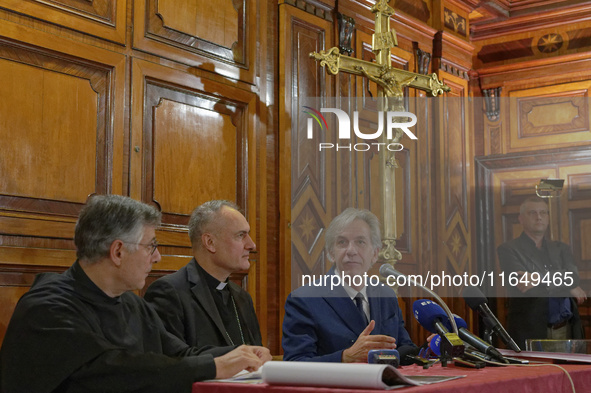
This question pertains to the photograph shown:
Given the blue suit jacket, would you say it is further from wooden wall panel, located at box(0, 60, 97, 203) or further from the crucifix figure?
the crucifix figure

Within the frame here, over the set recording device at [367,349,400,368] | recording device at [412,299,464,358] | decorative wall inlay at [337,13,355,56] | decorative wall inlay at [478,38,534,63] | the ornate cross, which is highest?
decorative wall inlay at [478,38,534,63]

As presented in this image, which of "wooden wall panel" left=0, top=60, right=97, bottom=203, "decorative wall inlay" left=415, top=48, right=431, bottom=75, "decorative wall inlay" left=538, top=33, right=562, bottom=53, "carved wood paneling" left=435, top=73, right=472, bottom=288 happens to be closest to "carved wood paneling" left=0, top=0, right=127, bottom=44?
"wooden wall panel" left=0, top=60, right=97, bottom=203

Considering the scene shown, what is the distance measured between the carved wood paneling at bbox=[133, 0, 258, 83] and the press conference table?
86.0 inches

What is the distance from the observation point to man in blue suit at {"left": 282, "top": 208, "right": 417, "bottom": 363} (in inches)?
107

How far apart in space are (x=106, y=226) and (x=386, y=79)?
2359mm

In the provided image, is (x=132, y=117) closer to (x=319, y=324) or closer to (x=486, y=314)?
(x=319, y=324)

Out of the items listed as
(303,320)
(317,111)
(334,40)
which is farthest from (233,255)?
(334,40)

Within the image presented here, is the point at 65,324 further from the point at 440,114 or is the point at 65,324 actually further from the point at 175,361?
the point at 440,114

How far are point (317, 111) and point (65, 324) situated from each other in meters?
2.81

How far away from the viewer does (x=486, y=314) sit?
8.40 ft

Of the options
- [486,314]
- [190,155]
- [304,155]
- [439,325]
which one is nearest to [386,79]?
[304,155]

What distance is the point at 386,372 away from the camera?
1.69 meters

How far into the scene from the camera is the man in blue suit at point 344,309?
271 cm

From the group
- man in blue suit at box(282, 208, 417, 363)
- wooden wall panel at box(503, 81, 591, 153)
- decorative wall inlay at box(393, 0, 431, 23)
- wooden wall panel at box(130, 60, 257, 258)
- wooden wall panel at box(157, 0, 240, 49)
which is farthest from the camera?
wooden wall panel at box(503, 81, 591, 153)
